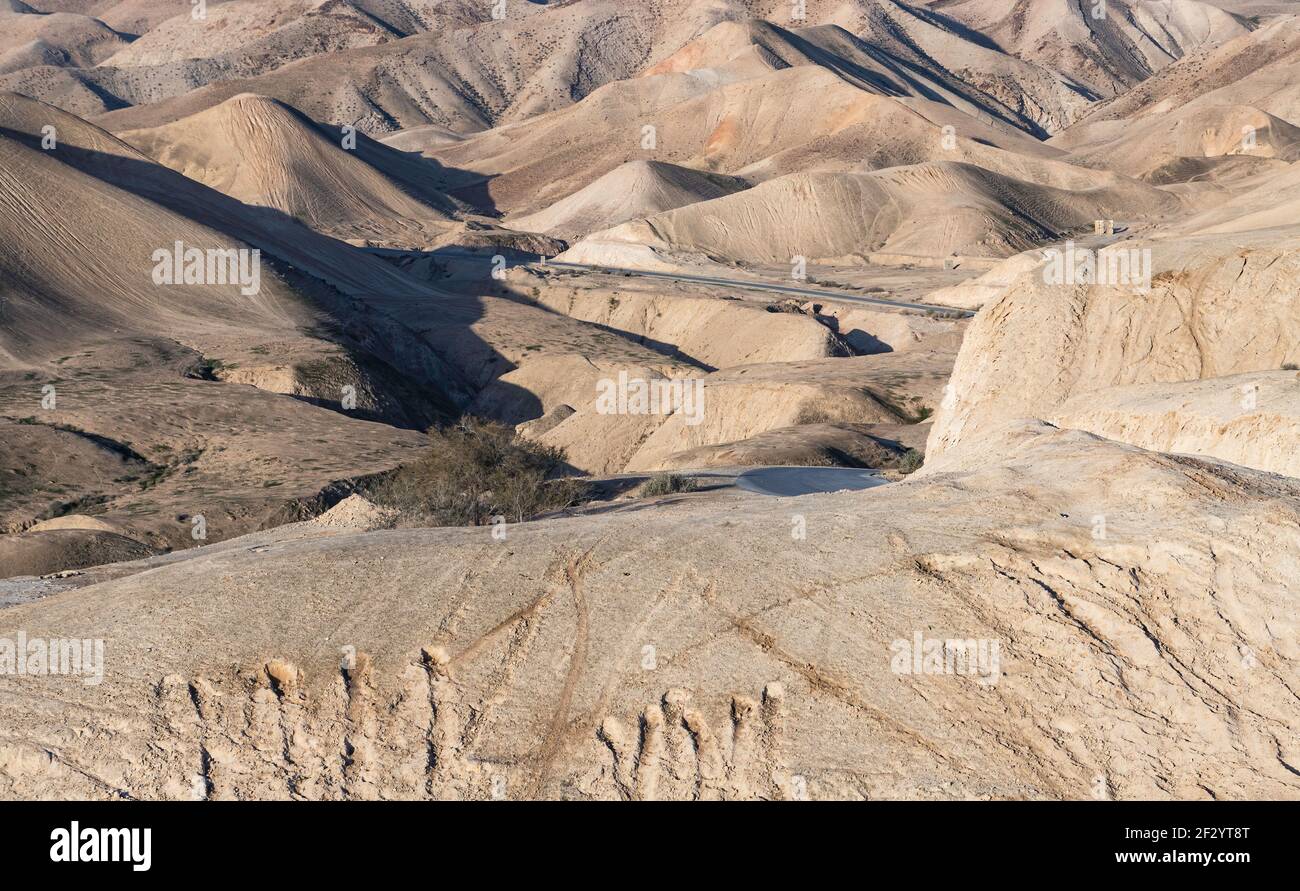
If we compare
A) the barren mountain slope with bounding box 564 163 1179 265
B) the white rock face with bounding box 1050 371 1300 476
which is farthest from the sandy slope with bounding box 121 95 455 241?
the white rock face with bounding box 1050 371 1300 476

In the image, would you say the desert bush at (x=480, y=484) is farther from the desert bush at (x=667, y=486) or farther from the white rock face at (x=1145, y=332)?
the white rock face at (x=1145, y=332)

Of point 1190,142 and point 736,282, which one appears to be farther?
point 1190,142

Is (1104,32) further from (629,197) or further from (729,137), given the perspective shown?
(629,197)

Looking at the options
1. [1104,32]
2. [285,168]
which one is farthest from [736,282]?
[1104,32]

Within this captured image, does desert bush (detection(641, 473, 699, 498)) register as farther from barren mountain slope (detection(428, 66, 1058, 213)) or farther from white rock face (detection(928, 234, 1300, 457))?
barren mountain slope (detection(428, 66, 1058, 213))
